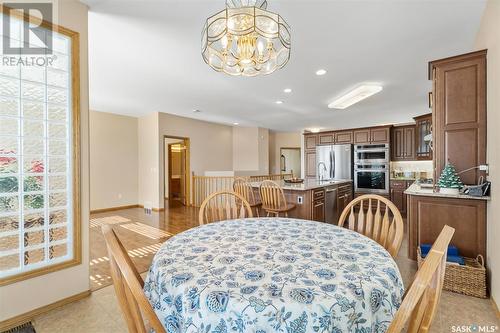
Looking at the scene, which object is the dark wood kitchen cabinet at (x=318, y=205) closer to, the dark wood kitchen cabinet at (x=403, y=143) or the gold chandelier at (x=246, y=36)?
the gold chandelier at (x=246, y=36)

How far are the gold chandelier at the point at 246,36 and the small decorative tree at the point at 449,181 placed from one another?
78.7 inches

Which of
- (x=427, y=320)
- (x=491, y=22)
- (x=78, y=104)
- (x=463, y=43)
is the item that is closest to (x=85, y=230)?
(x=78, y=104)

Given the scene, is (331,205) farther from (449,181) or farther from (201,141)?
(201,141)

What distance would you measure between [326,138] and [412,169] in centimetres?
240

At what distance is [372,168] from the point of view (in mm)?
6094

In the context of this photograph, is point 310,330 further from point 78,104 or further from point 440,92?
point 440,92

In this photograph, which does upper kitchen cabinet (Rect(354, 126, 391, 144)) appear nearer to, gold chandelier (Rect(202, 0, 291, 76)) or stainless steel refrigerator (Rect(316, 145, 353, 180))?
stainless steel refrigerator (Rect(316, 145, 353, 180))

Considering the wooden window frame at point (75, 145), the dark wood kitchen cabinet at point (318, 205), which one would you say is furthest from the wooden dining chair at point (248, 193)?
the wooden window frame at point (75, 145)

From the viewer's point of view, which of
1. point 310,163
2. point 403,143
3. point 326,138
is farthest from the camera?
point 310,163

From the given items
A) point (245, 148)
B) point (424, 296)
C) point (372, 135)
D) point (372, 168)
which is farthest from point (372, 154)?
point (424, 296)

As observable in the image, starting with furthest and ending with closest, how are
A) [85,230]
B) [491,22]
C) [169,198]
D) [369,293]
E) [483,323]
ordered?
[169,198]
[85,230]
[491,22]
[483,323]
[369,293]

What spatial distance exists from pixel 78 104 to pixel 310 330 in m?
2.44

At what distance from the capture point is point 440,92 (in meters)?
2.47

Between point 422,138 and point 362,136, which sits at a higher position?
point 362,136
